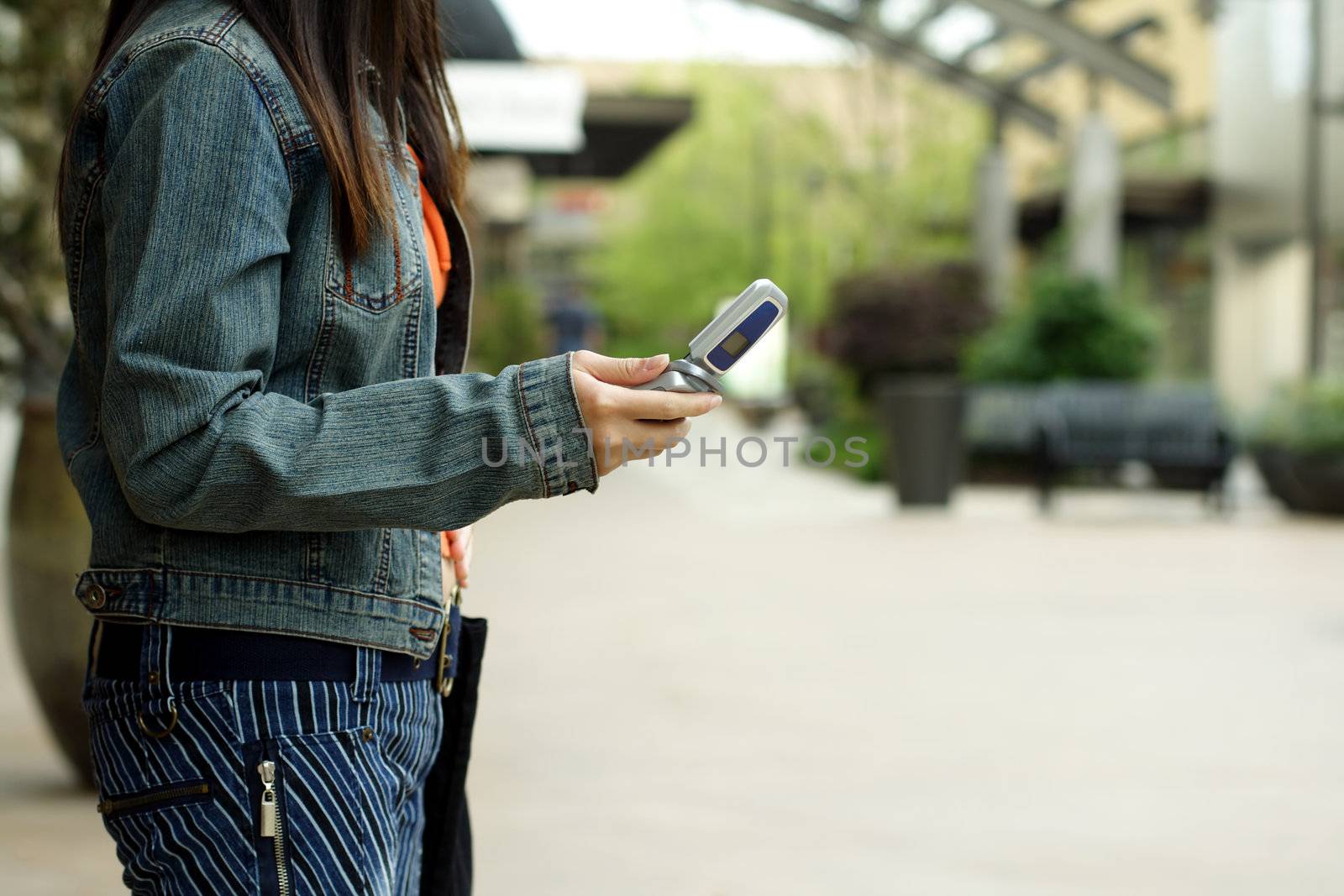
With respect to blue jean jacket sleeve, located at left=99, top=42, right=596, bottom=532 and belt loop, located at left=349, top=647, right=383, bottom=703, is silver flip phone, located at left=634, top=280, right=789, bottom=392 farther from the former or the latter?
belt loop, located at left=349, top=647, right=383, bottom=703

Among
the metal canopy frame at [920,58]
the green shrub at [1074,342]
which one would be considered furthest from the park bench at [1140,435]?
the metal canopy frame at [920,58]

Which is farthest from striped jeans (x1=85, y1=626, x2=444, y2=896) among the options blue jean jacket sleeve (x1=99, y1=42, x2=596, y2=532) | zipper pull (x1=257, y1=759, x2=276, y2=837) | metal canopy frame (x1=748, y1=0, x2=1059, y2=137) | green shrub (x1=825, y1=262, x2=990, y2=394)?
metal canopy frame (x1=748, y1=0, x2=1059, y2=137)

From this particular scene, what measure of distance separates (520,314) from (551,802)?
18.3 metres

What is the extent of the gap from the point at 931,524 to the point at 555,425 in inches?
442

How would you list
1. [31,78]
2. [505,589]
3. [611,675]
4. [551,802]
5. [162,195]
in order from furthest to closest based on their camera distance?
[505,589]
[611,675]
[31,78]
[551,802]
[162,195]

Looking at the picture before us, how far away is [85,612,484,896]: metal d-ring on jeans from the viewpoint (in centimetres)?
144

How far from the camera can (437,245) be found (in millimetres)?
1764

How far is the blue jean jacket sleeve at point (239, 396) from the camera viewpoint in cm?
132

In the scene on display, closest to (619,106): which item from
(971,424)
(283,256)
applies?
(971,424)

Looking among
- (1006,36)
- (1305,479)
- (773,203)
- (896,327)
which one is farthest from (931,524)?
(773,203)

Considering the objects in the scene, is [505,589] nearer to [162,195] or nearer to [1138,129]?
[162,195]

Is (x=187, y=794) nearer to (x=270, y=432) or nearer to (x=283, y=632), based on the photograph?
(x=283, y=632)

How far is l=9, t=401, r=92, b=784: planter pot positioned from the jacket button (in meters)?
2.85

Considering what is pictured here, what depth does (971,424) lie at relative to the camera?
16.0m
